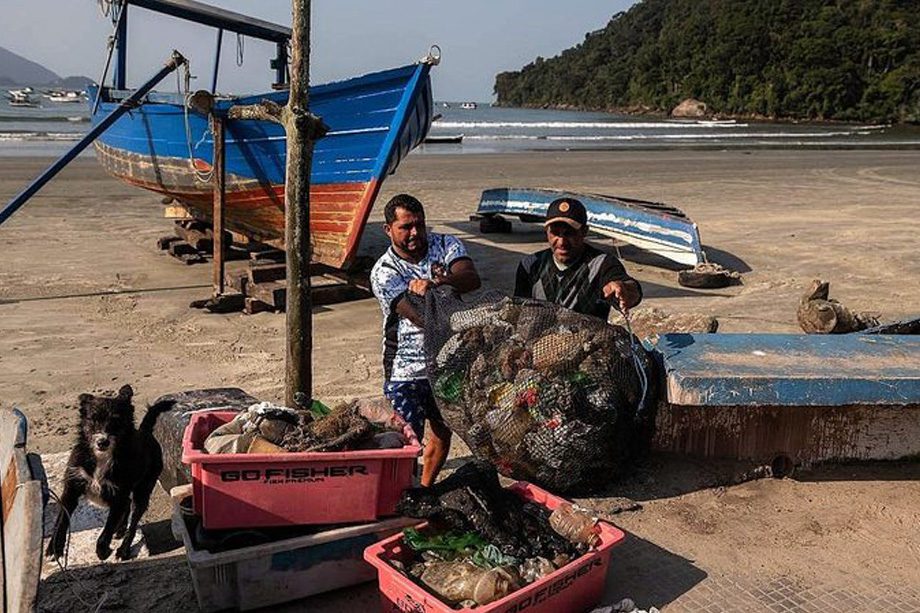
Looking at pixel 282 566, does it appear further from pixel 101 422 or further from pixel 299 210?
pixel 299 210

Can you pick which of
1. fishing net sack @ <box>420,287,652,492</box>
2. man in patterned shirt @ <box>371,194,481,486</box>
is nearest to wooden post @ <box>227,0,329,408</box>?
man in patterned shirt @ <box>371,194,481,486</box>

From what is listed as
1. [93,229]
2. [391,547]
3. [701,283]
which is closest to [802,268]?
[701,283]

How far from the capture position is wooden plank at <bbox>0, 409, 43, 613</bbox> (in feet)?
6.16

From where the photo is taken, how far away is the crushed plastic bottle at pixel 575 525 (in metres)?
3.16

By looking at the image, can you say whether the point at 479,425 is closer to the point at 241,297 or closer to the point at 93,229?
the point at 241,297

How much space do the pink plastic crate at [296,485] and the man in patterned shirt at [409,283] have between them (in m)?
0.65

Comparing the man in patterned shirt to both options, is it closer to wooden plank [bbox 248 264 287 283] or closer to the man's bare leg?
the man's bare leg

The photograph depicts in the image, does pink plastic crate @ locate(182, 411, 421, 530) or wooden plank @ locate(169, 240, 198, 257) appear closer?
pink plastic crate @ locate(182, 411, 421, 530)

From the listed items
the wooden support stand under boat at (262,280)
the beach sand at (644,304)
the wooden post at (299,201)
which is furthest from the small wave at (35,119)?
the wooden post at (299,201)

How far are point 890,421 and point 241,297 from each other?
583 cm

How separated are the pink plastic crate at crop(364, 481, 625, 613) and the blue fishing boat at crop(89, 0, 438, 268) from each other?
5504 mm

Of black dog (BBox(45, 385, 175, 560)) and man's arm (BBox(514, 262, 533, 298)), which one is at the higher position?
man's arm (BBox(514, 262, 533, 298))

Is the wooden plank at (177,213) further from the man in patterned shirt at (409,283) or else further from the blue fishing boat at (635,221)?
the man in patterned shirt at (409,283)

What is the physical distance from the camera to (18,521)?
2094 millimetres
